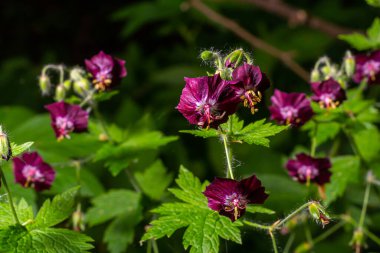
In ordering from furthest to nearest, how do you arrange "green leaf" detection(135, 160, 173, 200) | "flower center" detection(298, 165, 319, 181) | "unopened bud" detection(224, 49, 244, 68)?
"green leaf" detection(135, 160, 173, 200) → "flower center" detection(298, 165, 319, 181) → "unopened bud" detection(224, 49, 244, 68)

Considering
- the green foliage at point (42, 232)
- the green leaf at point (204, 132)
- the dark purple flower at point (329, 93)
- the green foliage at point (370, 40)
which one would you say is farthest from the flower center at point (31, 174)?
the green foliage at point (370, 40)

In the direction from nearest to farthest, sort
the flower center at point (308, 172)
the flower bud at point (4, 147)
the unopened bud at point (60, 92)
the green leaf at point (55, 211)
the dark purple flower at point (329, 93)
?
the flower bud at point (4, 147) → the green leaf at point (55, 211) → the dark purple flower at point (329, 93) → the flower center at point (308, 172) → the unopened bud at point (60, 92)

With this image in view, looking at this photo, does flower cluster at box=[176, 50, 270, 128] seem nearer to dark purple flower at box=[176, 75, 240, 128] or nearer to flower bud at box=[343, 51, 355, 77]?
dark purple flower at box=[176, 75, 240, 128]

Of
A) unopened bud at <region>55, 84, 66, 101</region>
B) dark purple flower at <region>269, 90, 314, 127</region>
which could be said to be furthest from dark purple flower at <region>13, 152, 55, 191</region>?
dark purple flower at <region>269, 90, 314, 127</region>

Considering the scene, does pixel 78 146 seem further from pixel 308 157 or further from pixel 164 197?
pixel 308 157

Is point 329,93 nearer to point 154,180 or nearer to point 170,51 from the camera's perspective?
point 154,180

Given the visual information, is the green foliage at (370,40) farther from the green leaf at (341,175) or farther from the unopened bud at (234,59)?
the unopened bud at (234,59)
